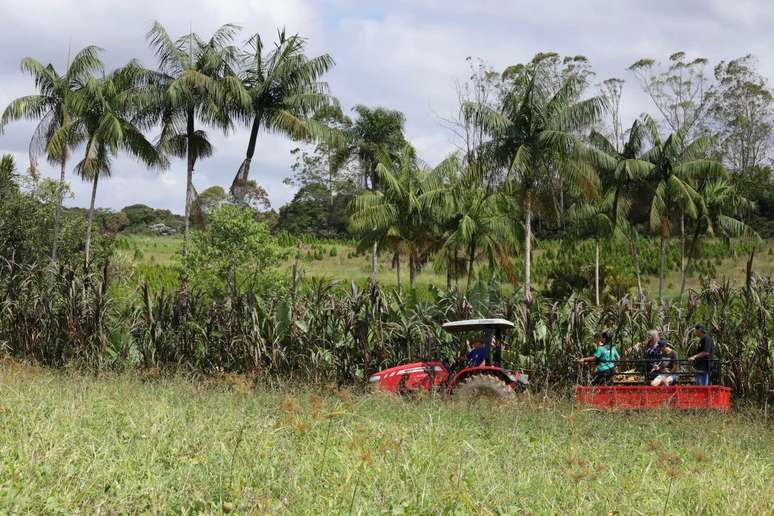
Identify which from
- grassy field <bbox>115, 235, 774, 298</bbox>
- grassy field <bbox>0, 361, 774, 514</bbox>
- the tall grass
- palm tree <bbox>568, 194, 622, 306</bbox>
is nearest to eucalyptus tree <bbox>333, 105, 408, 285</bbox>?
grassy field <bbox>115, 235, 774, 298</bbox>

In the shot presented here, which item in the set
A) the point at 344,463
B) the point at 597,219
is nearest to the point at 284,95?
the point at 597,219

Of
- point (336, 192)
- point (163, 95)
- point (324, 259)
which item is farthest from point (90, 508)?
point (336, 192)

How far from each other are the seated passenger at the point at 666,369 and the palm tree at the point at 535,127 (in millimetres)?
14426

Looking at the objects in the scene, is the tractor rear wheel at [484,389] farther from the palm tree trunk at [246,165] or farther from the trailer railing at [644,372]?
the palm tree trunk at [246,165]

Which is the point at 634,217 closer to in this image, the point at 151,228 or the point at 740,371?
the point at 740,371

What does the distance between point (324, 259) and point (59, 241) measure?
21.2 m

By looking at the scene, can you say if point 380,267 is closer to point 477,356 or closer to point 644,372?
point 477,356

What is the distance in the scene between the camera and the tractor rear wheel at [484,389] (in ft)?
36.2

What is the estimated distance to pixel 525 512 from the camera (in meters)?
4.98

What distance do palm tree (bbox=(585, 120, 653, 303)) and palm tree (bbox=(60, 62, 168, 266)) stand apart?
1820cm

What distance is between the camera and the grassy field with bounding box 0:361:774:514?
498 centimetres

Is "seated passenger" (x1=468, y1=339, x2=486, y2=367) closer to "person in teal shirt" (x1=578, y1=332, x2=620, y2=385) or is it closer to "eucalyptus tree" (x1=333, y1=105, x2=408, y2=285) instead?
"person in teal shirt" (x1=578, y1=332, x2=620, y2=385)

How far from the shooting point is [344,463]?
5844 mm

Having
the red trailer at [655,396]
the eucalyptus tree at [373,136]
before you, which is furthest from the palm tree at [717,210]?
the red trailer at [655,396]
